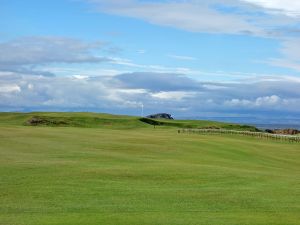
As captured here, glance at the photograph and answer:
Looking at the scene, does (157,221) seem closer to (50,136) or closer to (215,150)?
(215,150)

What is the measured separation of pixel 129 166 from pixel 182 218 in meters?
15.2

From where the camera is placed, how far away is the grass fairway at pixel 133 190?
19891mm

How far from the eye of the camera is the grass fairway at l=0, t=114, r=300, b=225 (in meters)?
19.9

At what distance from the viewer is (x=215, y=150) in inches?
2008

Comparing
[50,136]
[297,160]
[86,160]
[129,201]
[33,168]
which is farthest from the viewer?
[50,136]

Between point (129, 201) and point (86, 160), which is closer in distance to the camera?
point (129, 201)

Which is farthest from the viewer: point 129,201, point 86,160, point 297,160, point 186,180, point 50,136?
point 50,136

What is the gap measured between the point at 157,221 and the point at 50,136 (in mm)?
38835

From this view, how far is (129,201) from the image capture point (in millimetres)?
23031

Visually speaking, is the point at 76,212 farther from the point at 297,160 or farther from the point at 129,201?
the point at 297,160

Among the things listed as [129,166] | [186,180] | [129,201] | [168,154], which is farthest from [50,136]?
[129,201]

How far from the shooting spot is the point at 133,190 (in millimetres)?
25922

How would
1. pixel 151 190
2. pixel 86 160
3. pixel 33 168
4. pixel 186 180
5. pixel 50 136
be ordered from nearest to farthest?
pixel 151 190 → pixel 186 180 → pixel 33 168 → pixel 86 160 → pixel 50 136

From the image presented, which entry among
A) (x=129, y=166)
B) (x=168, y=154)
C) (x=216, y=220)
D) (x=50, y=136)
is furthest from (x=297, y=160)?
(x=216, y=220)
